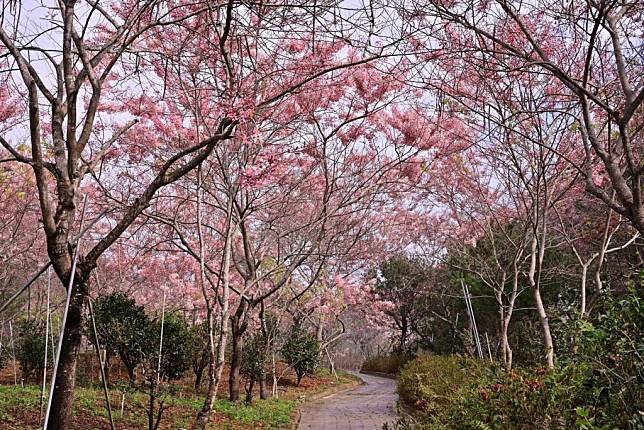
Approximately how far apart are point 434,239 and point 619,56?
1182 cm

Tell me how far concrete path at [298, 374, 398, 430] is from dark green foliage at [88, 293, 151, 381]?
9.73 feet

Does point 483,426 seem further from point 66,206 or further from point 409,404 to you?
point 409,404

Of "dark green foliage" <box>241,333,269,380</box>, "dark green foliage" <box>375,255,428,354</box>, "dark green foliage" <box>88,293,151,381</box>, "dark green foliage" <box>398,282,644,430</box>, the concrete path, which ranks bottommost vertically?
the concrete path

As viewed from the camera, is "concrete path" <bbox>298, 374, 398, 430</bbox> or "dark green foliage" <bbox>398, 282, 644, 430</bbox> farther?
"concrete path" <bbox>298, 374, 398, 430</bbox>

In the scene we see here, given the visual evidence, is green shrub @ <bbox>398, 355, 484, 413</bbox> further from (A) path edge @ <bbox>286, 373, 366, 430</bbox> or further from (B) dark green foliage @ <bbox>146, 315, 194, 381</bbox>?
(B) dark green foliage @ <bbox>146, 315, 194, 381</bbox>

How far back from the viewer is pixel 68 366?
4.18 metres

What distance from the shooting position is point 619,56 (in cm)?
369

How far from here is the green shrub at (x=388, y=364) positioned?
21028mm

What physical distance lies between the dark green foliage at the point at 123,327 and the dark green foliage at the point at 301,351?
19.2ft

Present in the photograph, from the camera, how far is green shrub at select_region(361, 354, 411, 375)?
2103 cm

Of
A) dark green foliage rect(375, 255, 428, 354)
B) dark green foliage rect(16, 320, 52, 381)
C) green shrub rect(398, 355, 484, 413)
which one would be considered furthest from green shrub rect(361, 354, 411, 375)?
dark green foliage rect(16, 320, 52, 381)

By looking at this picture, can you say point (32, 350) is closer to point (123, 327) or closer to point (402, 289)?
point (123, 327)

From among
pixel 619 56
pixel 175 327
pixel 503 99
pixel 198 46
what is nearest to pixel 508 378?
pixel 619 56

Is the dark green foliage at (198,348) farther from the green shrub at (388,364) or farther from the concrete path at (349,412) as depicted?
the green shrub at (388,364)
